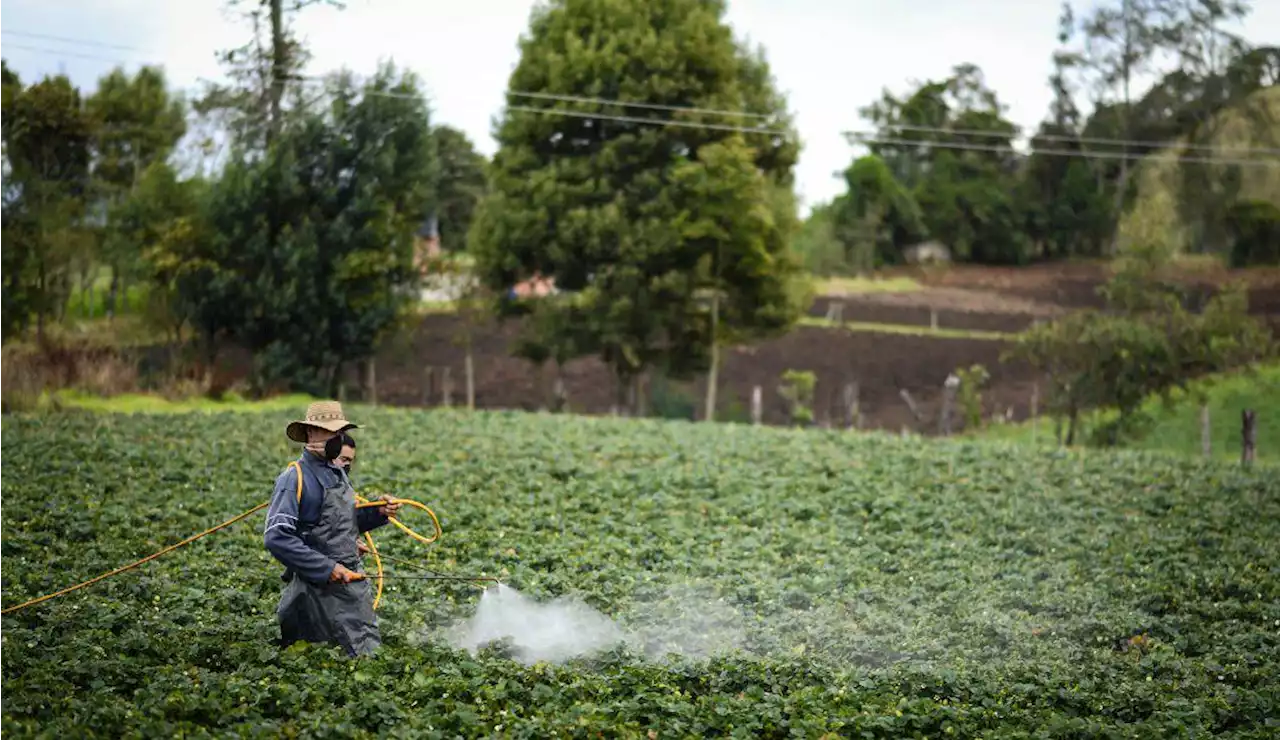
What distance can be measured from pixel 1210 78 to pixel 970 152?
12725 mm

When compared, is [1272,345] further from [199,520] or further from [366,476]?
[199,520]

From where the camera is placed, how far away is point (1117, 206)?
49625 mm

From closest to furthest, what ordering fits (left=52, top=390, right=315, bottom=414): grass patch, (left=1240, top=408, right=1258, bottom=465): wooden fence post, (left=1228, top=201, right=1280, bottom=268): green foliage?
(left=1240, top=408, right=1258, bottom=465): wooden fence post, (left=52, top=390, right=315, bottom=414): grass patch, (left=1228, top=201, right=1280, bottom=268): green foliage

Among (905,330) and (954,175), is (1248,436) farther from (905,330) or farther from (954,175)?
(954,175)

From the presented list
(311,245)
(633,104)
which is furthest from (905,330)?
(311,245)

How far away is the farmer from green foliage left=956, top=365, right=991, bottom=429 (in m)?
34.3

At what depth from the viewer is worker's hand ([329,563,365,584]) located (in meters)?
9.31

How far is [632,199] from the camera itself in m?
36.0

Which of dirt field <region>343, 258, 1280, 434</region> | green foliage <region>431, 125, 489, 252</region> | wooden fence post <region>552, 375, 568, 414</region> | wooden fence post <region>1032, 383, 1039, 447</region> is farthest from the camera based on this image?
green foliage <region>431, 125, 489, 252</region>

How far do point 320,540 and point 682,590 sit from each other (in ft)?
15.6

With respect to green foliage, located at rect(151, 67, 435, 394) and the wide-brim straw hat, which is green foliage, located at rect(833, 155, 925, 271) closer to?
green foliage, located at rect(151, 67, 435, 394)

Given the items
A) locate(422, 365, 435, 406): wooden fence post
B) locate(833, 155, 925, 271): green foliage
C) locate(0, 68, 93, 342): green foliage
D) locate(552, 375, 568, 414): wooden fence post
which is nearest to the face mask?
locate(0, 68, 93, 342): green foliage

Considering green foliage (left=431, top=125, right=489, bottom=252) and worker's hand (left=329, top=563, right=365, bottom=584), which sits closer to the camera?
worker's hand (left=329, top=563, right=365, bottom=584)

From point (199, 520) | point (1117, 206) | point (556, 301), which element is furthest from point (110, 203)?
point (1117, 206)
